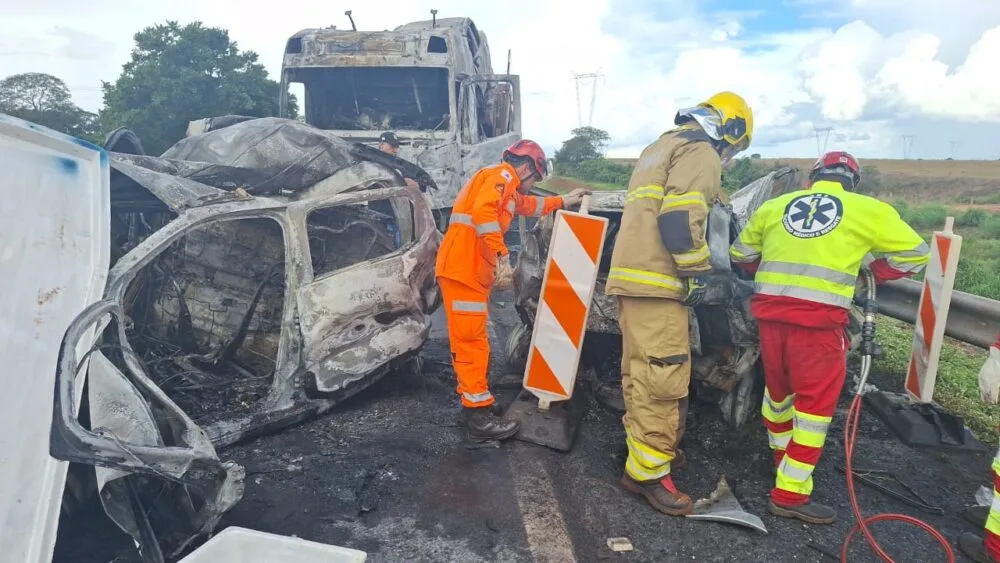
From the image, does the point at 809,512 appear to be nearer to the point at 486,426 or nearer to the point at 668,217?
Result: the point at 668,217

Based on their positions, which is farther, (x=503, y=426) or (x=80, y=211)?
(x=503, y=426)

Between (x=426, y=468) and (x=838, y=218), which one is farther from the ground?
(x=838, y=218)

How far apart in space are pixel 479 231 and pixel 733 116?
4.98 ft

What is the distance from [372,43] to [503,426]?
5940mm

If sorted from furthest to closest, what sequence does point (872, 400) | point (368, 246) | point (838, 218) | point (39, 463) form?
point (368, 246)
point (872, 400)
point (838, 218)
point (39, 463)

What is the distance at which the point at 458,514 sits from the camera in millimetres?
3035

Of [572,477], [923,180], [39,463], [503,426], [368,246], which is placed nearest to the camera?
[39,463]

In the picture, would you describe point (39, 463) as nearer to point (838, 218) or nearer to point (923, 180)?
point (838, 218)

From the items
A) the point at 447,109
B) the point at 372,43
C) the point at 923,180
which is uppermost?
the point at 372,43

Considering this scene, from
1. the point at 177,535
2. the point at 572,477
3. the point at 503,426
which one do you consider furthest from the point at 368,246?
the point at 177,535

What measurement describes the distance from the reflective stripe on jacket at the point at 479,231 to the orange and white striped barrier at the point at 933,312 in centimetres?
241

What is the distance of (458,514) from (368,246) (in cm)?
249

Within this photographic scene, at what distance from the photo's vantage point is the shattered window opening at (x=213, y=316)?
3.85m

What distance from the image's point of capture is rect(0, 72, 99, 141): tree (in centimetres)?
1861
